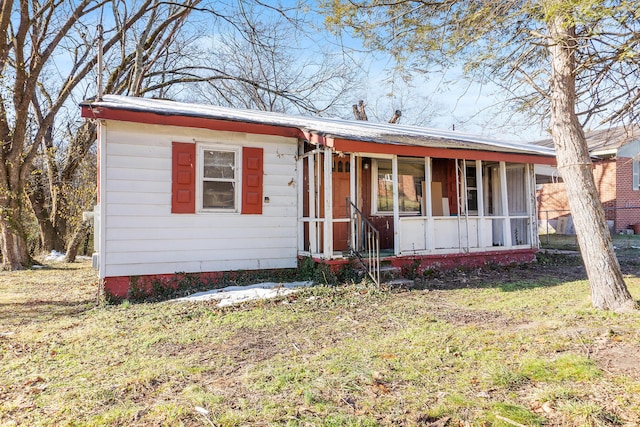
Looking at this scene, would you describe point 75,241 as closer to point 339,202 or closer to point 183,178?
point 183,178

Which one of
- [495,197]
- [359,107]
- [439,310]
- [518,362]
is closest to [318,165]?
[439,310]

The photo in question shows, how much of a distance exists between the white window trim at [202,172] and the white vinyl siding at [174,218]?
0.17ft

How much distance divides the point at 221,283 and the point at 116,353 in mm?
3215

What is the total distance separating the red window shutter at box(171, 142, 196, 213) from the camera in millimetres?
7250

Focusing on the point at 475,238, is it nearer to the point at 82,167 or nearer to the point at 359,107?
the point at 82,167

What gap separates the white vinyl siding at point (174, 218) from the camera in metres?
6.84

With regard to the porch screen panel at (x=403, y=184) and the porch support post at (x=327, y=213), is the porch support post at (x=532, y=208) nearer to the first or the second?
the porch screen panel at (x=403, y=184)

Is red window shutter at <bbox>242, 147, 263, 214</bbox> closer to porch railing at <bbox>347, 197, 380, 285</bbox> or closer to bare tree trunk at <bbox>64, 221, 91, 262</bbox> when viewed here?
porch railing at <bbox>347, 197, 380, 285</bbox>

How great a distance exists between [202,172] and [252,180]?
3.00ft

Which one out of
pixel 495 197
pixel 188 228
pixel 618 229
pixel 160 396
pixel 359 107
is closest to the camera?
pixel 160 396

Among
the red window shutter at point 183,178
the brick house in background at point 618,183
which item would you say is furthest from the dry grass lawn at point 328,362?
the brick house in background at point 618,183

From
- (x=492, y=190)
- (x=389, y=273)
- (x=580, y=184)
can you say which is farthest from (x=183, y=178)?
(x=492, y=190)

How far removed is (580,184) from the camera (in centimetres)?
525

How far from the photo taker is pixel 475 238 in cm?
935
